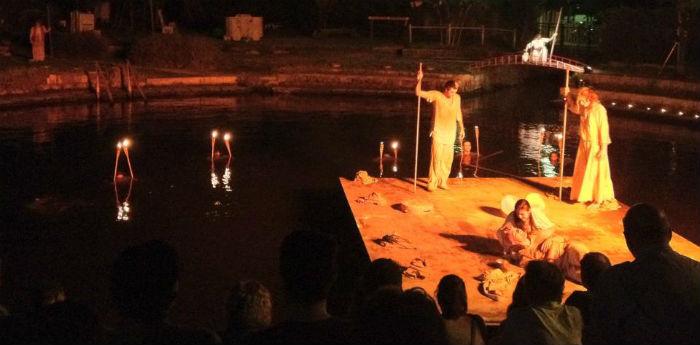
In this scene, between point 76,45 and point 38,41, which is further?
point 76,45

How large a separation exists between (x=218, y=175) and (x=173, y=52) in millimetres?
16349

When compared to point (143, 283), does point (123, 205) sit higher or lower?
lower

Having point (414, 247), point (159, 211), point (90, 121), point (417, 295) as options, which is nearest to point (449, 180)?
point (414, 247)

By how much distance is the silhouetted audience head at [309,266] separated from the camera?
11.7 feet

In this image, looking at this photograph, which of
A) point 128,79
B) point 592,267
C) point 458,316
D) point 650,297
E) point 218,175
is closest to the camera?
point 650,297

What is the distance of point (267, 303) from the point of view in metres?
4.77

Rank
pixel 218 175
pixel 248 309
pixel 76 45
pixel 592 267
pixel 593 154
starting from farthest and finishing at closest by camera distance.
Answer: pixel 76 45, pixel 218 175, pixel 593 154, pixel 592 267, pixel 248 309

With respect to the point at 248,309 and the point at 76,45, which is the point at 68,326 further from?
the point at 76,45

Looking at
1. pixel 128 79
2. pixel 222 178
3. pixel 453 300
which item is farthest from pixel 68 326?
pixel 128 79

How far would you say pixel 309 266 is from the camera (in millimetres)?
3572

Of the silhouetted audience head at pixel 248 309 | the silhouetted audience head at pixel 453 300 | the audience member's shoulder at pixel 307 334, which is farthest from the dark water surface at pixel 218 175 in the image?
the audience member's shoulder at pixel 307 334

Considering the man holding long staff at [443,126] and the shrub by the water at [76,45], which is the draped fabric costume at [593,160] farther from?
the shrub by the water at [76,45]

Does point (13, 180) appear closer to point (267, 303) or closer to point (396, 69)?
point (267, 303)

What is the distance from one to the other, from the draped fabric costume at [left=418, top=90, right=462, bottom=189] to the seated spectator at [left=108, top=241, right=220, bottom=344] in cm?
854
